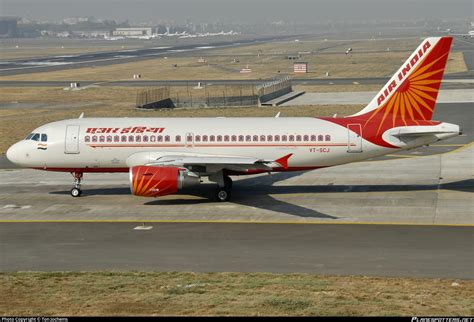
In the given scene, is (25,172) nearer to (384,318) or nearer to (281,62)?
(384,318)

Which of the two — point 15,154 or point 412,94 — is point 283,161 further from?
point 15,154

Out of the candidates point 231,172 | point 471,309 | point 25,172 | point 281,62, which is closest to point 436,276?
point 471,309

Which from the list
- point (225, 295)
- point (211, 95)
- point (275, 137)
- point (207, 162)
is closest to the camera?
point (225, 295)

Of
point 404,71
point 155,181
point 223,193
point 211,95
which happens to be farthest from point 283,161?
point 211,95

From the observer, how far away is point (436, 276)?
25859 mm

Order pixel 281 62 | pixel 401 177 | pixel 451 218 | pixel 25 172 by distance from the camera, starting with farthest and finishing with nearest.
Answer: pixel 281 62 < pixel 25 172 < pixel 401 177 < pixel 451 218

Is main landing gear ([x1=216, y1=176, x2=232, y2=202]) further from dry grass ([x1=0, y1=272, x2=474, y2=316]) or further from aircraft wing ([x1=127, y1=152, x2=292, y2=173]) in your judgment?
dry grass ([x1=0, y1=272, x2=474, y2=316])

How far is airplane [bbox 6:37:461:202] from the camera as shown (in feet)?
130

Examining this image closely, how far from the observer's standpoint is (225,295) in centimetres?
2272

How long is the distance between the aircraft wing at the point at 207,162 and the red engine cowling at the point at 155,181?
2.78 ft

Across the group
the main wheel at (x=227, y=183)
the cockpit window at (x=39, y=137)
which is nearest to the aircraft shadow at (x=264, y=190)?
the main wheel at (x=227, y=183)

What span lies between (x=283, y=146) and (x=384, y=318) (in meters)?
20.9

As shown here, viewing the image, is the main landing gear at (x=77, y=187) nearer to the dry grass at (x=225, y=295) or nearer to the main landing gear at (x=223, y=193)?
the main landing gear at (x=223, y=193)

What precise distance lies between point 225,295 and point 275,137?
1839 centimetres
